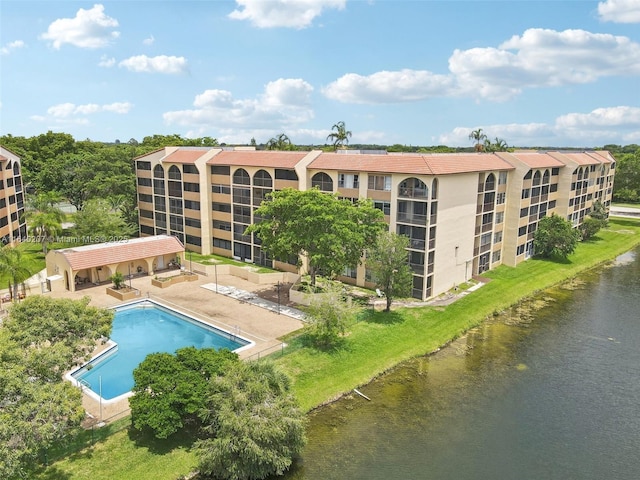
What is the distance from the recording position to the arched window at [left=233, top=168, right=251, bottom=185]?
2369 inches

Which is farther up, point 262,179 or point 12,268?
point 262,179

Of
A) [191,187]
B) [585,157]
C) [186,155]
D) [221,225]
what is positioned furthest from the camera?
[585,157]

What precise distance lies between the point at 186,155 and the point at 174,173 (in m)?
3.08

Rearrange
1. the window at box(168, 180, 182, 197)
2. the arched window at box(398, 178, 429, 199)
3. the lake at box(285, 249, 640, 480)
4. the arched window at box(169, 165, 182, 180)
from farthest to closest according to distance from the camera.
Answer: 1. the window at box(168, 180, 182, 197)
2. the arched window at box(169, 165, 182, 180)
3. the arched window at box(398, 178, 429, 199)
4. the lake at box(285, 249, 640, 480)

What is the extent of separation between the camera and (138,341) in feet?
135

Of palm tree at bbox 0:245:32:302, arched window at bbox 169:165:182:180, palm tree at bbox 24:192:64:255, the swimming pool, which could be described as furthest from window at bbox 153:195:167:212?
palm tree at bbox 0:245:32:302

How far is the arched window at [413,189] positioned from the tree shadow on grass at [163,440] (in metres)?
29.4

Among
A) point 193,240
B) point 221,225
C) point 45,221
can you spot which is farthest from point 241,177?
point 45,221

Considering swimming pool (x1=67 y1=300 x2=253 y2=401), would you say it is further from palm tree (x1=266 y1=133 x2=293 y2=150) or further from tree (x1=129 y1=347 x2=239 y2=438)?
palm tree (x1=266 y1=133 x2=293 y2=150)

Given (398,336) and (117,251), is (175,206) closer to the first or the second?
(117,251)

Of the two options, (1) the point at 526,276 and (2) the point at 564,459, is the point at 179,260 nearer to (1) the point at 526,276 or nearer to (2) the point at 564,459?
(1) the point at 526,276

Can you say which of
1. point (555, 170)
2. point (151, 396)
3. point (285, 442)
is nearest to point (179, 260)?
point (151, 396)

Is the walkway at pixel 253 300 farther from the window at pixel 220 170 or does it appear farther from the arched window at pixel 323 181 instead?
the window at pixel 220 170

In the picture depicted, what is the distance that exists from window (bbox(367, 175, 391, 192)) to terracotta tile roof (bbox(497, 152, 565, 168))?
69.7ft
